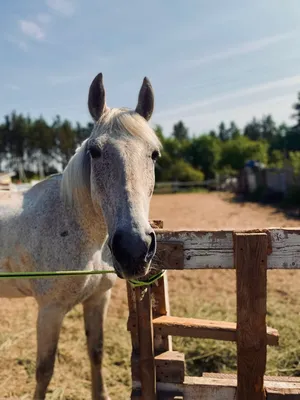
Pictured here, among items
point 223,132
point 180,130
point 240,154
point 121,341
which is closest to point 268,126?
point 223,132

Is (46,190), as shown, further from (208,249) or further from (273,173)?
(273,173)

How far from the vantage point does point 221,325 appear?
2.10 m

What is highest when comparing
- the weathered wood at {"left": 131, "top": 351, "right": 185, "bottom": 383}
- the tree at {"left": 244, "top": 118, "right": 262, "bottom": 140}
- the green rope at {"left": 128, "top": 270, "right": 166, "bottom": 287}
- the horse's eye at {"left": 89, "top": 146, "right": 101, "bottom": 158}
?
the tree at {"left": 244, "top": 118, "right": 262, "bottom": 140}

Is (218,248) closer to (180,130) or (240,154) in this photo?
(240,154)

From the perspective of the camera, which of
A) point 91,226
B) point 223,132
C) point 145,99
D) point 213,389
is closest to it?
point 213,389

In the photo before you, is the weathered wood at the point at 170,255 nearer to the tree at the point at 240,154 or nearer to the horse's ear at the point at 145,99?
the horse's ear at the point at 145,99

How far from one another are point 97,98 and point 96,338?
2.18 metres

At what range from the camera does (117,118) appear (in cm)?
220

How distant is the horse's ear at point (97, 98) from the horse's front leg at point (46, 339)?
1496mm

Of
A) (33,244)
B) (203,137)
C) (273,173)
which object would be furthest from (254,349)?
(203,137)

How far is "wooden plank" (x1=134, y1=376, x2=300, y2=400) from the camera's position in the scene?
189cm

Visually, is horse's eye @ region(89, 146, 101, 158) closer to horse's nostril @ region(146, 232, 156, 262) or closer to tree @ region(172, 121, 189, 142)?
horse's nostril @ region(146, 232, 156, 262)

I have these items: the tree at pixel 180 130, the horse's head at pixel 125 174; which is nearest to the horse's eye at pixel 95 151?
the horse's head at pixel 125 174

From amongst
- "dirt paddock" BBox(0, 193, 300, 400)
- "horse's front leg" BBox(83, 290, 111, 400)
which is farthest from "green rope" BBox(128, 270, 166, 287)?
"dirt paddock" BBox(0, 193, 300, 400)
